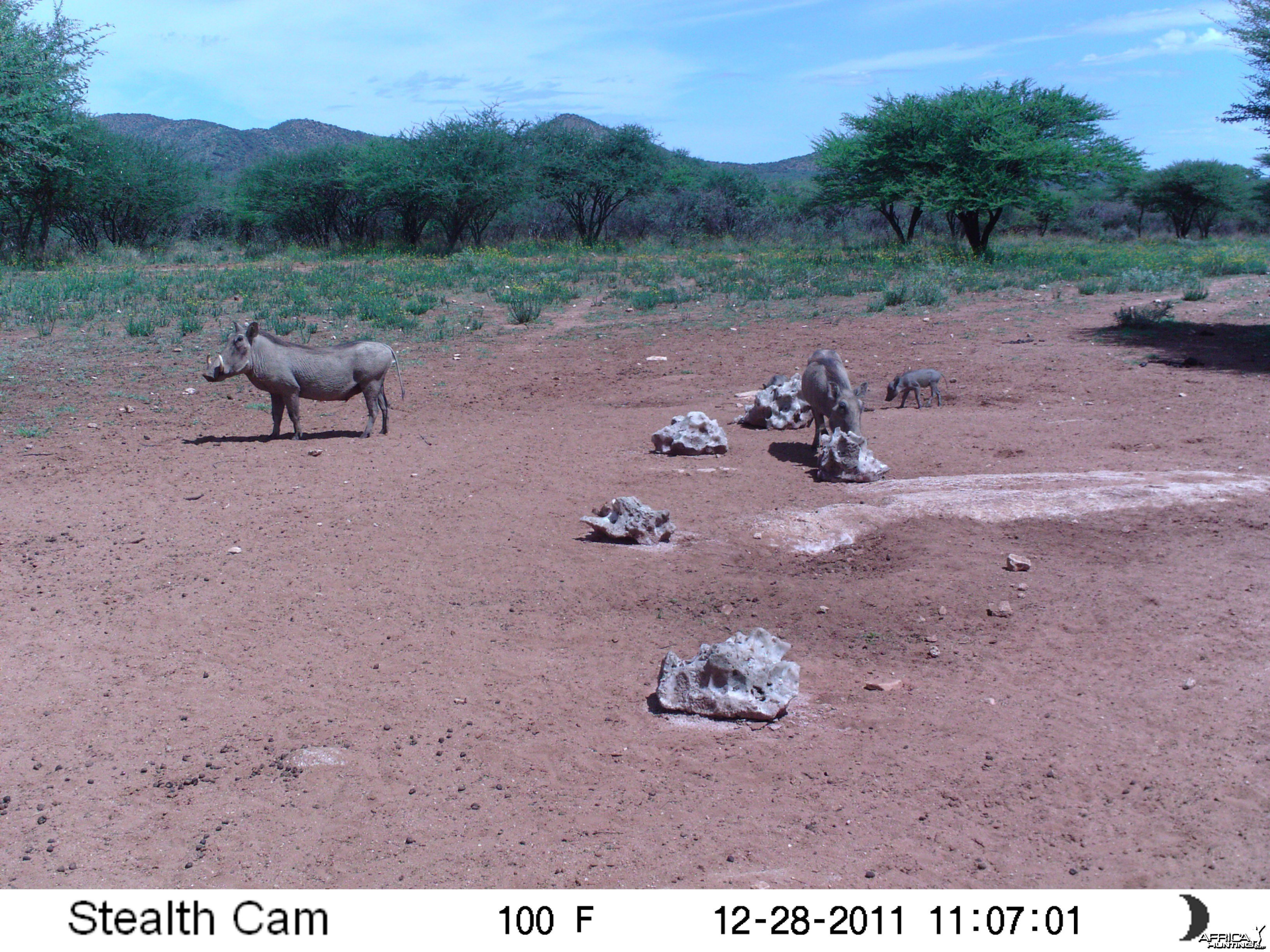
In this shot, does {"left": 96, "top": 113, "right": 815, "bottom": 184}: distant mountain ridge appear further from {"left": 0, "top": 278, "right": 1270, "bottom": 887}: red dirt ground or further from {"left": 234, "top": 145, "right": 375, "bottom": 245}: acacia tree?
{"left": 0, "top": 278, "right": 1270, "bottom": 887}: red dirt ground

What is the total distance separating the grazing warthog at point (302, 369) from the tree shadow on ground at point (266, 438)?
108 millimetres

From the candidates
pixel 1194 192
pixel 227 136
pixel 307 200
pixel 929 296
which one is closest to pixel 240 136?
pixel 227 136

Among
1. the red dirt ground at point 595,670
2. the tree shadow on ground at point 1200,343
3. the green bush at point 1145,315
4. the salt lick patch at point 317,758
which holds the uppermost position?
the green bush at point 1145,315

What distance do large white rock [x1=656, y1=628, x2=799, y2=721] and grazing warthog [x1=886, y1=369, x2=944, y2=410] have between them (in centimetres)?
655

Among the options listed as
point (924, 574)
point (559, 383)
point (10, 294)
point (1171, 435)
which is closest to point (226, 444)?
point (559, 383)

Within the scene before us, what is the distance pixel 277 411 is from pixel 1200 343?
38.2 ft

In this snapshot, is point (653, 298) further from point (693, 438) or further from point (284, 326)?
point (693, 438)

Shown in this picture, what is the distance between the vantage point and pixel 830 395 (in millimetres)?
8438

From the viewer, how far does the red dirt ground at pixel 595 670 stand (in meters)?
3.35

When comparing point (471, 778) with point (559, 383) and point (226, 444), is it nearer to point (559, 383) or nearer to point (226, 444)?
point (226, 444)

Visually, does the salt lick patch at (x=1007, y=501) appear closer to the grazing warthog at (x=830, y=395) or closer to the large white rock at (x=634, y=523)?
the large white rock at (x=634, y=523)

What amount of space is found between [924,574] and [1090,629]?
94cm

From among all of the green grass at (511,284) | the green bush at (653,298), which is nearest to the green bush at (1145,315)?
the green grass at (511,284)

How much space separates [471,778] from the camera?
3.84 meters
